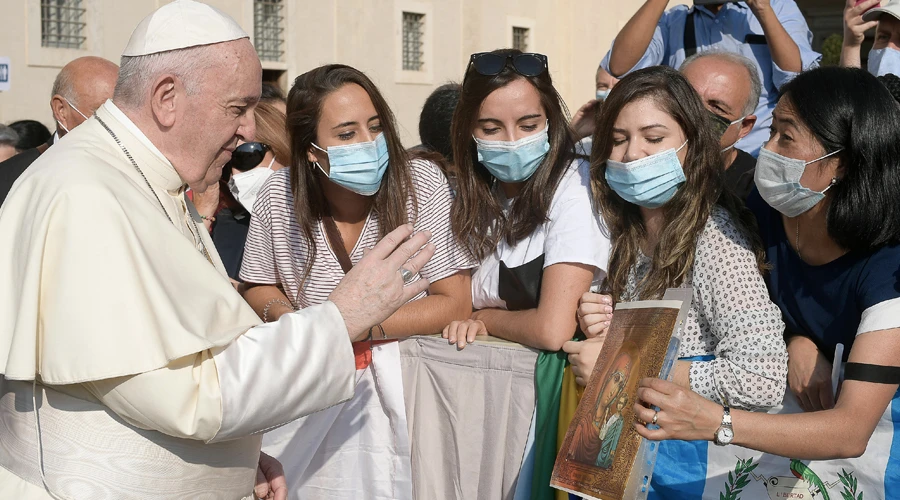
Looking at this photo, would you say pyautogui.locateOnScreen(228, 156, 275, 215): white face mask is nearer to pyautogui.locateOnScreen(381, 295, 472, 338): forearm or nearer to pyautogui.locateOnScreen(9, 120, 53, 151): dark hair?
pyautogui.locateOnScreen(381, 295, 472, 338): forearm

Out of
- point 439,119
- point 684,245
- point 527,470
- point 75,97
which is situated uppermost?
point 75,97

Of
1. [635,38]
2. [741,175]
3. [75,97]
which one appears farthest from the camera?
[75,97]

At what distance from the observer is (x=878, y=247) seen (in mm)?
2775

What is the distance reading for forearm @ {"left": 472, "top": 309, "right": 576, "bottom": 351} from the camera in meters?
3.38

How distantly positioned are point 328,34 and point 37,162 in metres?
19.8

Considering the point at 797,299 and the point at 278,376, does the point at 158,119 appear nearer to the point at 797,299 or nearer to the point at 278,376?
the point at 278,376

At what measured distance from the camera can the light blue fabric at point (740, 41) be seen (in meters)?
5.16

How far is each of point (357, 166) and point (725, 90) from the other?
1.61m

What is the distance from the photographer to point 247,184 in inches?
196

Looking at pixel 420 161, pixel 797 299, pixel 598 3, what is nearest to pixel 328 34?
pixel 598 3

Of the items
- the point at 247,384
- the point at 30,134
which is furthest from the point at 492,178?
the point at 30,134

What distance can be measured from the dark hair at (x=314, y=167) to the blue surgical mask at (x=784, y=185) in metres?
1.50

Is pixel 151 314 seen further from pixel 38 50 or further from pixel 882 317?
pixel 38 50

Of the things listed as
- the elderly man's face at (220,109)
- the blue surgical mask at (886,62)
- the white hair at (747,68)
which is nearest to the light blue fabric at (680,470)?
the white hair at (747,68)
